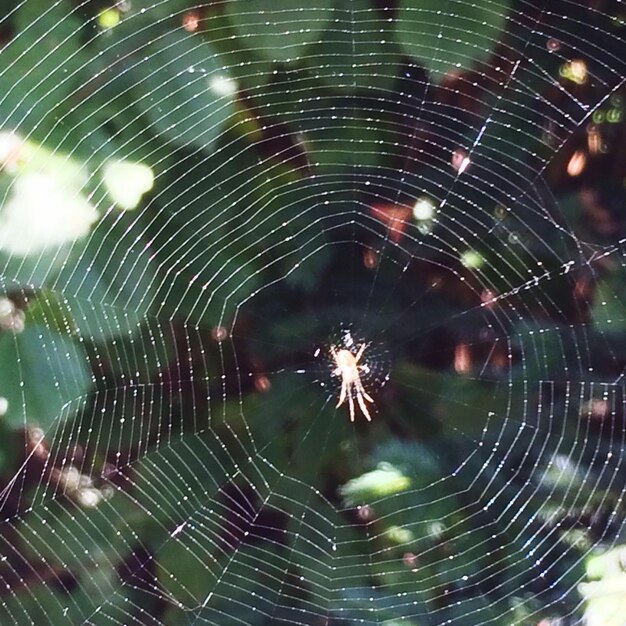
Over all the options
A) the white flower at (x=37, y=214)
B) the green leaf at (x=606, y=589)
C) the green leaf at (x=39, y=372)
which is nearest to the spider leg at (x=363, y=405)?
the green leaf at (x=606, y=589)

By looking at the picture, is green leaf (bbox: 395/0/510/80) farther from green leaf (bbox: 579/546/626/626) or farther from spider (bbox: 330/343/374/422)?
green leaf (bbox: 579/546/626/626)

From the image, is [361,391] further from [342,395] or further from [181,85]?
[181,85]

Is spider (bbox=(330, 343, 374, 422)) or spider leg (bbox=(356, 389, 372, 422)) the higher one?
spider (bbox=(330, 343, 374, 422))

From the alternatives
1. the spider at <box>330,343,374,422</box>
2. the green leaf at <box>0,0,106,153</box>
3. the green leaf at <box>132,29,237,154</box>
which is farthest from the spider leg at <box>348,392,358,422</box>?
the green leaf at <box>0,0,106,153</box>

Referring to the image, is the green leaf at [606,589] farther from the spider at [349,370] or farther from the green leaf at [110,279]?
the green leaf at [110,279]

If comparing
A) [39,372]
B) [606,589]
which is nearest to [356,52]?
[39,372]

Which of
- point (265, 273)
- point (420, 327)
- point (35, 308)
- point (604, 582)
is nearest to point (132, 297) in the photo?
point (35, 308)

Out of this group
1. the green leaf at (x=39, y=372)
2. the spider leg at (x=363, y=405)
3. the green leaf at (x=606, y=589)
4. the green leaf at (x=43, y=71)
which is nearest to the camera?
the green leaf at (x=43, y=71)
